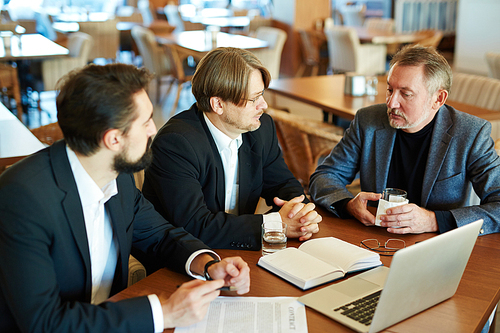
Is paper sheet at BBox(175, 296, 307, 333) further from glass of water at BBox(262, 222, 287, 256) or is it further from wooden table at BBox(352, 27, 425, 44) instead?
wooden table at BBox(352, 27, 425, 44)

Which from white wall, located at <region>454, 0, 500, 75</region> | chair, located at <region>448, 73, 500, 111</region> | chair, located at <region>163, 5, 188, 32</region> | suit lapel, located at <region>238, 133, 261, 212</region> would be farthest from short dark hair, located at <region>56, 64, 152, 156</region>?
white wall, located at <region>454, 0, 500, 75</region>

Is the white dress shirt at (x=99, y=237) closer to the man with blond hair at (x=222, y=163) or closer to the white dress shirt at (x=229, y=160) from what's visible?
the man with blond hair at (x=222, y=163)

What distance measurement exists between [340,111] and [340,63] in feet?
11.9

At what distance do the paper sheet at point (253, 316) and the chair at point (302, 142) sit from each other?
1911mm

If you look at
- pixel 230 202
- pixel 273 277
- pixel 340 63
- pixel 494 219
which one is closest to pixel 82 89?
pixel 273 277

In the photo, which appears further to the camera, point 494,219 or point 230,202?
point 230,202

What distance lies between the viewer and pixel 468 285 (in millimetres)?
1328

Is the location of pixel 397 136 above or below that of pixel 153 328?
above

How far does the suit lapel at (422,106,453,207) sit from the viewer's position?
6.23ft

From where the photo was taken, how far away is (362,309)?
1.19 metres

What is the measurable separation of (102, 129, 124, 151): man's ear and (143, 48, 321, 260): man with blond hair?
51cm

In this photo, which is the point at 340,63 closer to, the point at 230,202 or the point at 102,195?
the point at 230,202

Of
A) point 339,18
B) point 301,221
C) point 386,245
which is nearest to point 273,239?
Answer: point 301,221

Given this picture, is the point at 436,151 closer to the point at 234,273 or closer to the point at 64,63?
the point at 234,273
